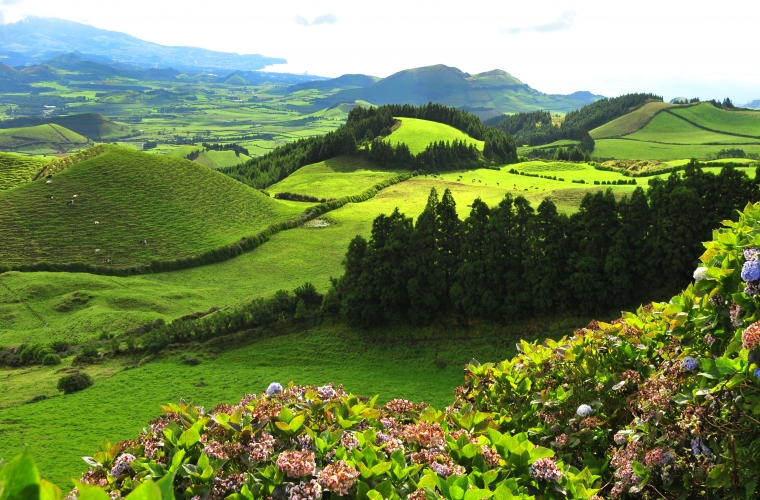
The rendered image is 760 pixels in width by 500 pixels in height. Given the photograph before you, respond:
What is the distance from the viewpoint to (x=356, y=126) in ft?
483

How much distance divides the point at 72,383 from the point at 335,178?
77.9 m

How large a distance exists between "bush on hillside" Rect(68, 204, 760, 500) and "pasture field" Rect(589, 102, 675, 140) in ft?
651

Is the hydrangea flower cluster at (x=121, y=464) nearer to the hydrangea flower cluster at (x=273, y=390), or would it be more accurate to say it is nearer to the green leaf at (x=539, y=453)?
the hydrangea flower cluster at (x=273, y=390)

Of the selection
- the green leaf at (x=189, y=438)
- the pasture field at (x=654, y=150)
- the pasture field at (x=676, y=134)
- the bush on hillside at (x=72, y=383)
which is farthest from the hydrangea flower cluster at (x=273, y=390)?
the pasture field at (x=676, y=134)

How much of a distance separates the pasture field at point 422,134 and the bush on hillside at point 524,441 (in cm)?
11777

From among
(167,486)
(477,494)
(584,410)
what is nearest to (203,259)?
(584,410)

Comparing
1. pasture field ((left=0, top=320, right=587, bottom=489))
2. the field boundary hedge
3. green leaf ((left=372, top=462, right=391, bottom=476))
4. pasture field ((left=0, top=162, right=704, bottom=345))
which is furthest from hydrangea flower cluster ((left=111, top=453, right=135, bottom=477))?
the field boundary hedge

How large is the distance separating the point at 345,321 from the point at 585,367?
33.8 meters

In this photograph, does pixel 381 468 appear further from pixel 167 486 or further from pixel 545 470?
pixel 167 486

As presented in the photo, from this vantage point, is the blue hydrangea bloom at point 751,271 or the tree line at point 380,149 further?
the tree line at point 380,149

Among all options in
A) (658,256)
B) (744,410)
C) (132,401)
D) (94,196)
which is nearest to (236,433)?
(744,410)

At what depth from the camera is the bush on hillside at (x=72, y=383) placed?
3597cm

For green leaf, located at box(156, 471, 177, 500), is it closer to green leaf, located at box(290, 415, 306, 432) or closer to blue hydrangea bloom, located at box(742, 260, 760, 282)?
green leaf, located at box(290, 415, 306, 432)

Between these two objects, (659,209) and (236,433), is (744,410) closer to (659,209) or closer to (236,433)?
(236,433)
